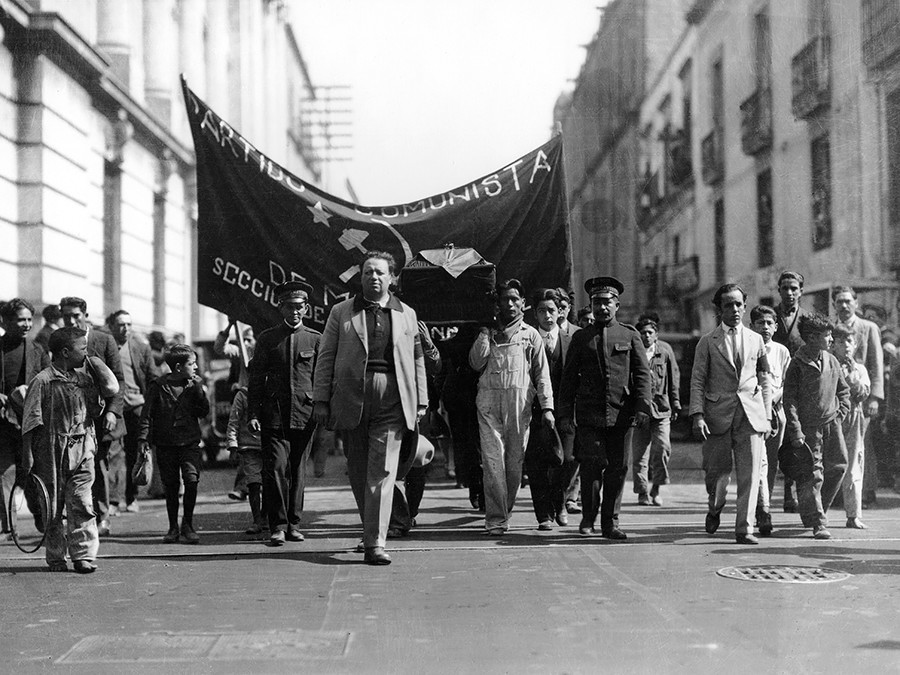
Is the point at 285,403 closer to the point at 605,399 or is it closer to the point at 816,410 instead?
the point at 605,399

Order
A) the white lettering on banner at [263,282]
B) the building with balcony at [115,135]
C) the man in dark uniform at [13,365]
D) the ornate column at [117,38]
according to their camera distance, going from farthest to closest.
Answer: the ornate column at [117,38], the building with balcony at [115,135], the white lettering on banner at [263,282], the man in dark uniform at [13,365]

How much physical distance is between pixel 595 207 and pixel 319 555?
31133mm

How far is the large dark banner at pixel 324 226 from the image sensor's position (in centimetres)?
890

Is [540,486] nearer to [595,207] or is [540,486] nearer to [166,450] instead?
[166,450]

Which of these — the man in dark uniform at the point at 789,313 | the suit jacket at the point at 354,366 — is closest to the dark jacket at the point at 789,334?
the man in dark uniform at the point at 789,313

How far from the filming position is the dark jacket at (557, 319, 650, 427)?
26.2 ft

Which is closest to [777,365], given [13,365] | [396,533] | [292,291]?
[396,533]

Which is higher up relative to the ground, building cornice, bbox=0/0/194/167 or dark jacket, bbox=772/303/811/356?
building cornice, bbox=0/0/194/167

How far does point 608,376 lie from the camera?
316 inches

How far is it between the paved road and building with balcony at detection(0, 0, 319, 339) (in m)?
6.68

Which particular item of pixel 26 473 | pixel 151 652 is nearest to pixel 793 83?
pixel 26 473

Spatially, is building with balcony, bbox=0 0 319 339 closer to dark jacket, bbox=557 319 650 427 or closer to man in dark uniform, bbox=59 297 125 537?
man in dark uniform, bbox=59 297 125 537

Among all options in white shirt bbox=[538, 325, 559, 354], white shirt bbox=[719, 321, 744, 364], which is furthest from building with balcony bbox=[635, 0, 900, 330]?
white shirt bbox=[719, 321, 744, 364]

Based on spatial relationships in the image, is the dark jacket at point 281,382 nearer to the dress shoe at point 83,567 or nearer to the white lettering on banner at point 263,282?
the white lettering on banner at point 263,282
